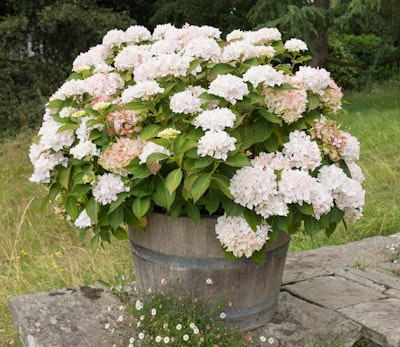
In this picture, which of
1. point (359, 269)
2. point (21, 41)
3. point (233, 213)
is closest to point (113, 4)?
point (21, 41)

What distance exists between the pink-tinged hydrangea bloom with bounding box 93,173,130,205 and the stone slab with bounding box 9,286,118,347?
2.39 feet

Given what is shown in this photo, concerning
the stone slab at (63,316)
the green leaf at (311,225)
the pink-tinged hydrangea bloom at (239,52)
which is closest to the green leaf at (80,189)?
the stone slab at (63,316)

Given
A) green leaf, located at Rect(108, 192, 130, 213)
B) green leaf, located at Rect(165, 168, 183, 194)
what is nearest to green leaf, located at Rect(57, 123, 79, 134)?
green leaf, located at Rect(108, 192, 130, 213)

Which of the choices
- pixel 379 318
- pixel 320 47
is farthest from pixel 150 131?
pixel 320 47

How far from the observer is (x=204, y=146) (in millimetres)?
2146

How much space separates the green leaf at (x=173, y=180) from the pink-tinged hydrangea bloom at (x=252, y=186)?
206 millimetres

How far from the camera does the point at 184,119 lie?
2.41 m

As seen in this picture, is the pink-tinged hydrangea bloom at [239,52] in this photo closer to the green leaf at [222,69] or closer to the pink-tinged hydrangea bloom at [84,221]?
the green leaf at [222,69]

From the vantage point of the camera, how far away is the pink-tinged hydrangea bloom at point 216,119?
2213 mm

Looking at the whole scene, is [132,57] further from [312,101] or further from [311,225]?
[311,225]

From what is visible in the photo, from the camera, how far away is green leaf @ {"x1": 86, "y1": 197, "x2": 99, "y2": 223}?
2.40 metres

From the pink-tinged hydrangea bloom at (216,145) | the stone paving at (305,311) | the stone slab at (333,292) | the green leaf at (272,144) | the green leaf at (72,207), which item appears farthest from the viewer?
the stone slab at (333,292)

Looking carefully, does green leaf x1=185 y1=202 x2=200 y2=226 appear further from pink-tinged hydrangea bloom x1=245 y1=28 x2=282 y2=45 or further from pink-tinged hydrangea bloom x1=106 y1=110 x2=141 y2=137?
pink-tinged hydrangea bloom x1=245 y1=28 x2=282 y2=45

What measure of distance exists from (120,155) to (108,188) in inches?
5.7
